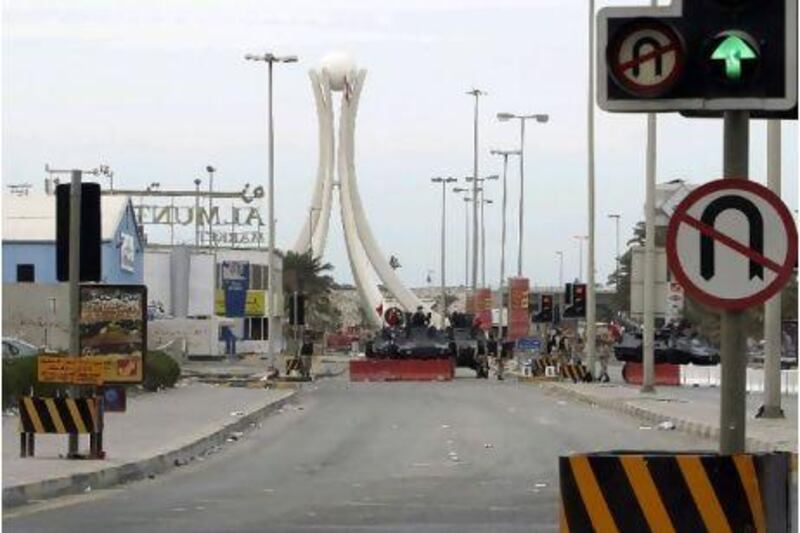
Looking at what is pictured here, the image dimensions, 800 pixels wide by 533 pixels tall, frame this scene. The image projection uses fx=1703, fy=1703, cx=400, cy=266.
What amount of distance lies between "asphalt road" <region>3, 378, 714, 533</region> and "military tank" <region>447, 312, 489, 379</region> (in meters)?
26.7

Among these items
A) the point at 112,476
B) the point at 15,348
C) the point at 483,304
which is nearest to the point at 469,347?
the point at 483,304

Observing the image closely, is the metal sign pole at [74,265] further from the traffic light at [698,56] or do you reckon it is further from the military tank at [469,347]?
the military tank at [469,347]

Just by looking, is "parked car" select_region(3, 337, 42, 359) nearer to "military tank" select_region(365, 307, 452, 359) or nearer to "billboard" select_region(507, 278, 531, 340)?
"military tank" select_region(365, 307, 452, 359)

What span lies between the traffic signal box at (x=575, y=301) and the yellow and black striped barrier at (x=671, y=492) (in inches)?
1934

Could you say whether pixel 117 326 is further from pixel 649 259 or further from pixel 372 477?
pixel 649 259

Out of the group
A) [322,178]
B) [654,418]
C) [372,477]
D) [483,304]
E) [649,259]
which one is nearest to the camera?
[372,477]

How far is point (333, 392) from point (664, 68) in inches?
1498

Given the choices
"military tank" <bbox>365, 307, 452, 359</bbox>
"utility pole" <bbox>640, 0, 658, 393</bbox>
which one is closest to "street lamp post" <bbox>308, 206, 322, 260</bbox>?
"military tank" <bbox>365, 307, 452, 359</bbox>

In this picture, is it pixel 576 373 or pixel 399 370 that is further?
pixel 399 370

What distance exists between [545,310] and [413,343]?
5.14 meters

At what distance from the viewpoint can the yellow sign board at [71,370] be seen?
65.6ft

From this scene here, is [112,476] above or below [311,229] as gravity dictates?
below

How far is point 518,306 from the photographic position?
2598 inches

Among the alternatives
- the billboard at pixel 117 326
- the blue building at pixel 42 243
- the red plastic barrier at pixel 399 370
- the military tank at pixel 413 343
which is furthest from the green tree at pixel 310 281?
the billboard at pixel 117 326
